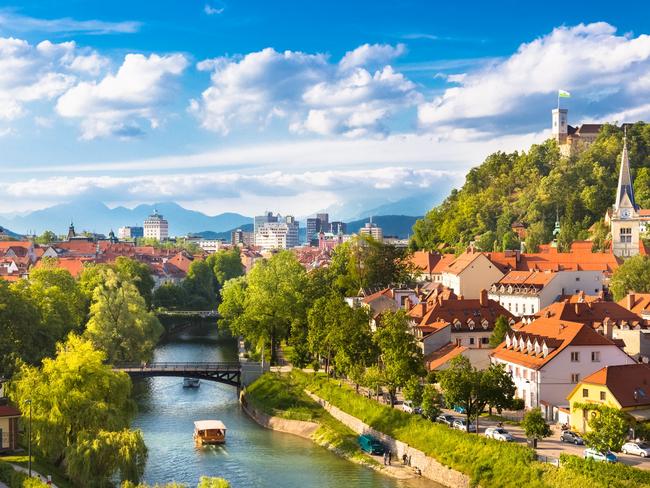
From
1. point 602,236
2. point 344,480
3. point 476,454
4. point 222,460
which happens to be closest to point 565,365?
point 476,454

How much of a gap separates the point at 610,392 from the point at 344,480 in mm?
13802

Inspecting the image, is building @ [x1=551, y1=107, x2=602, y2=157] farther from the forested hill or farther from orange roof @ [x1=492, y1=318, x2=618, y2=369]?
orange roof @ [x1=492, y1=318, x2=618, y2=369]

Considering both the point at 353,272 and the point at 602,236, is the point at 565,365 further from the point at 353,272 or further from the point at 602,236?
the point at 602,236

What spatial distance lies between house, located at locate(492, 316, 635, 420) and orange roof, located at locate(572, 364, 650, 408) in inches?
164

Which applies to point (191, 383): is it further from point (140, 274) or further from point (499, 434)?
point (140, 274)

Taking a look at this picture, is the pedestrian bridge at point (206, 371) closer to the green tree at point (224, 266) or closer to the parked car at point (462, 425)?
the parked car at point (462, 425)

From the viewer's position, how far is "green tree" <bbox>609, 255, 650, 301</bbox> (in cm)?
8156

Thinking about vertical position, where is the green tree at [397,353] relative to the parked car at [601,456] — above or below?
above

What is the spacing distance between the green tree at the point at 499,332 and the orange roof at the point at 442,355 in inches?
94.8

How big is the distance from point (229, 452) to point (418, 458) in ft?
36.7

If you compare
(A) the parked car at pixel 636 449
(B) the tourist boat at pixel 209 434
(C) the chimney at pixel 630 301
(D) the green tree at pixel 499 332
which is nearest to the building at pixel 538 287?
(C) the chimney at pixel 630 301

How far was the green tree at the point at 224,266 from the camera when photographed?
15612 centimetres

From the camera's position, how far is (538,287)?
3305 inches

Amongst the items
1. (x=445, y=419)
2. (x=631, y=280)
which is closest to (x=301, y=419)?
(x=445, y=419)
